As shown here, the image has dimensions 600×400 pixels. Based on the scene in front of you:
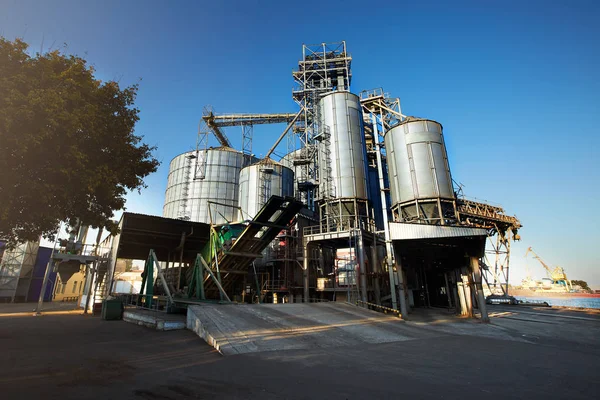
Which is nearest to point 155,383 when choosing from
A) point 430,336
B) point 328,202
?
point 430,336

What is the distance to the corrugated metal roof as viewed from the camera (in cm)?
1864

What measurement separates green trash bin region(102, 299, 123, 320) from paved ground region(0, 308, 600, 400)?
22.8 ft

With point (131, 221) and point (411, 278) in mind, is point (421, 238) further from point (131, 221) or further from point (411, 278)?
point (131, 221)

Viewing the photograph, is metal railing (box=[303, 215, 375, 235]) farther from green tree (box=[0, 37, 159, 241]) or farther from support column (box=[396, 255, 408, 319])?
green tree (box=[0, 37, 159, 241])

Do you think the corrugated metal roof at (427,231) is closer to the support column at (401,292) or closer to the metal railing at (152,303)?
the support column at (401,292)

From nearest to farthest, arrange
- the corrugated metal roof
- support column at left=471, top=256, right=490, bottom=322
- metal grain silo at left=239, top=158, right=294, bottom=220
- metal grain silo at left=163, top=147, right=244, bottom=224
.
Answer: the corrugated metal roof → support column at left=471, top=256, right=490, bottom=322 → metal grain silo at left=239, top=158, right=294, bottom=220 → metal grain silo at left=163, top=147, right=244, bottom=224

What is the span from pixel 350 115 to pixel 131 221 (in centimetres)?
2439

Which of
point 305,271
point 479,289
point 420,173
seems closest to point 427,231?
point 479,289

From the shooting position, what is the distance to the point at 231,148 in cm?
4947

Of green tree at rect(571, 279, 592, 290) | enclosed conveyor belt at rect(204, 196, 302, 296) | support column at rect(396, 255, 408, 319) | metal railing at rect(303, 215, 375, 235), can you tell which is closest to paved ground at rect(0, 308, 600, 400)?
enclosed conveyor belt at rect(204, 196, 302, 296)

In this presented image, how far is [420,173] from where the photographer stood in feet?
82.5

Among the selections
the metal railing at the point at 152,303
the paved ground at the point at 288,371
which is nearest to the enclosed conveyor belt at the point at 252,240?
the metal railing at the point at 152,303

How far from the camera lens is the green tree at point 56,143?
9.20 meters

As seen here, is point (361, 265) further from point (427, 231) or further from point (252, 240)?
point (252, 240)
